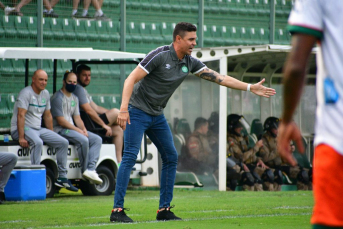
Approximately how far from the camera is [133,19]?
15820 mm

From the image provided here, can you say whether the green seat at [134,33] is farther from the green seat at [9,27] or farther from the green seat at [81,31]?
the green seat at [9,27]

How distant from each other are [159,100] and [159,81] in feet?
0.62

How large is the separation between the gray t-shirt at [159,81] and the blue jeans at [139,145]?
0.30 ft

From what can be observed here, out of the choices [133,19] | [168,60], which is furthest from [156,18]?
[168,60]

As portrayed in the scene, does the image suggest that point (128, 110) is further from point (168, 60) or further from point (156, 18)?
point (156, 18)

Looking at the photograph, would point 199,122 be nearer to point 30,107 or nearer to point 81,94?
point 81,94

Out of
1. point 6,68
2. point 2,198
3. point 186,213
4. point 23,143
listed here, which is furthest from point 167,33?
point 186,213

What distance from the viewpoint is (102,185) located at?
12.3 metres

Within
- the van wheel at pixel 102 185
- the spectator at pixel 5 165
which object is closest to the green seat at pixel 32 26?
the van wheel at pixel 102 185

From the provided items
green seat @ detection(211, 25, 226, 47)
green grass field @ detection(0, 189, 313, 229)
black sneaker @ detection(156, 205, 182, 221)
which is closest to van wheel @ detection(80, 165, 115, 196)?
green grass field @ detection(0, 189, 313, 229)

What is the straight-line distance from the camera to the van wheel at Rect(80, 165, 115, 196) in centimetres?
1213

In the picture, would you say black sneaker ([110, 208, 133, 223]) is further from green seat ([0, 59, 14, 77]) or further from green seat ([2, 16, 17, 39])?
green seat ([2, 16, 17, 39])

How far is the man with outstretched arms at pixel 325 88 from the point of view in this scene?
2.83 m

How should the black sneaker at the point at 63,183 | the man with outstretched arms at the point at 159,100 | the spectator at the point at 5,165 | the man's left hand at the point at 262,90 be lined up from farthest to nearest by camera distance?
the black sneaker at the point at 63,183 → the spectator at the point at 5,165 → the man with outstretched arms at the point at 159,100 → the man's left hand at the point at 262,90
